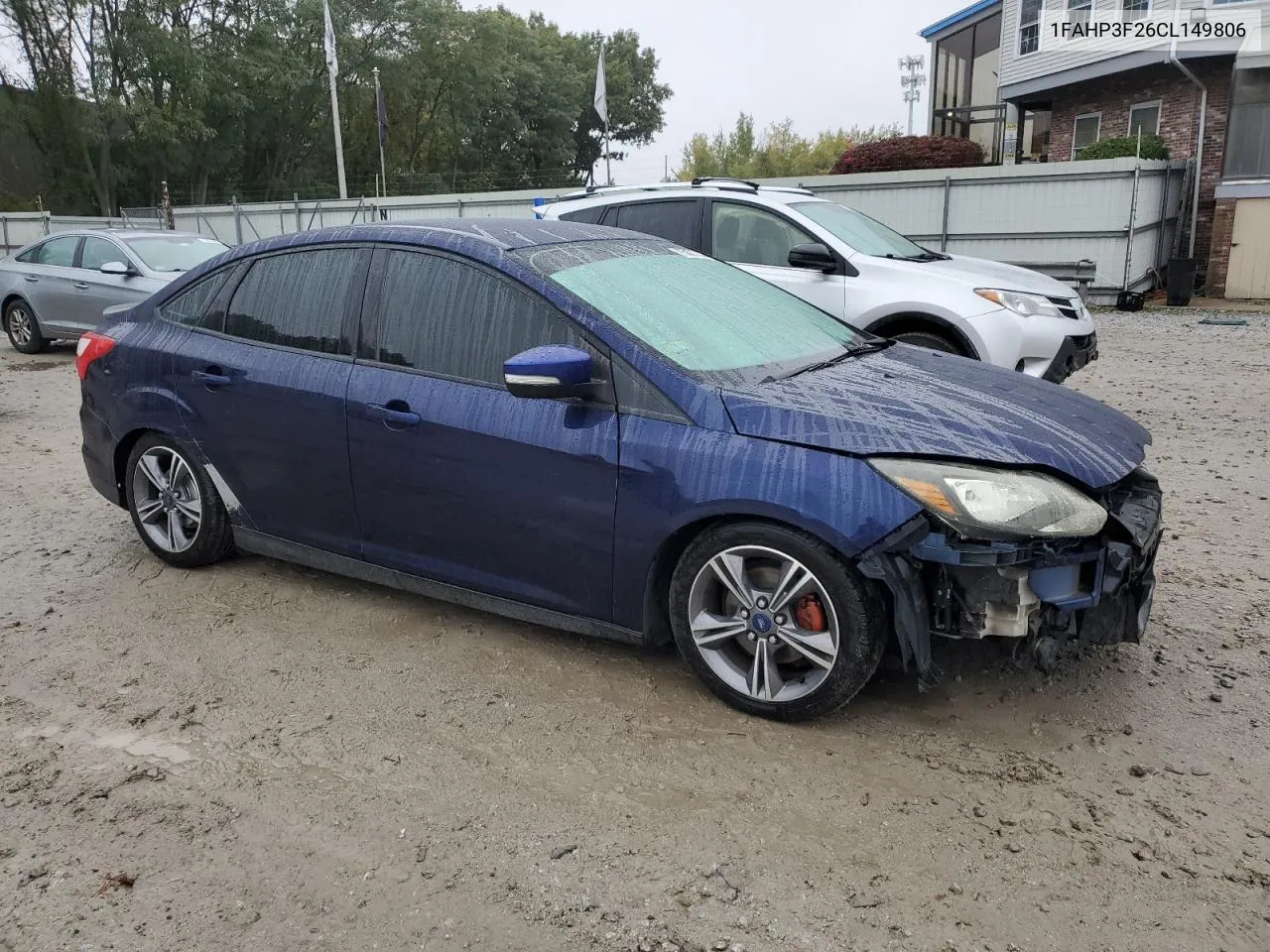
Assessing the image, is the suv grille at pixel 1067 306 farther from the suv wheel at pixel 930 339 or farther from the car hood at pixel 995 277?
the suv wheel at pixel 930 339

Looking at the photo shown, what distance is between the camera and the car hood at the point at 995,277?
761cm

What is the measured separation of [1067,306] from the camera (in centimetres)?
788

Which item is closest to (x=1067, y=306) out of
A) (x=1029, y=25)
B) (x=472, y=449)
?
(x=472, y=449)

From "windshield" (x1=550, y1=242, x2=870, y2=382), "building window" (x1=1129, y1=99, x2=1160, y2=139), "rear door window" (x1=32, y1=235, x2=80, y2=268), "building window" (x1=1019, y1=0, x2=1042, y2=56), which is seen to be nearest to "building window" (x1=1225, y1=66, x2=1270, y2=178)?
"building window" (x1=1129, y1=99, x2=1160, y2=139)

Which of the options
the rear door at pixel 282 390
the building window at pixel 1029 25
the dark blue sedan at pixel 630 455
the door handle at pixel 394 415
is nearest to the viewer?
the dark blue sedan at pixel 630 455

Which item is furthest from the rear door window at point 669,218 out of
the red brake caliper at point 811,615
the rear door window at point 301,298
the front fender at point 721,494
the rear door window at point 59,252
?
the rear door window at point 59,252

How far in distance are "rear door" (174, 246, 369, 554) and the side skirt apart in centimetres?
6

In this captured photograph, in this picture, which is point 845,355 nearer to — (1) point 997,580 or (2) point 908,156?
(1) point 997,580

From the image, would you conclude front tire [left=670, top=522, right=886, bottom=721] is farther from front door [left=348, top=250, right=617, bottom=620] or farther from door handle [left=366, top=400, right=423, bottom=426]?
door handle [left=366, top=400, right=423, bottom=426]

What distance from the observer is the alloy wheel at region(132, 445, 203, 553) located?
186 inches

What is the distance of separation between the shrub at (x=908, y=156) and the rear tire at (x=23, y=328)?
50.6ft

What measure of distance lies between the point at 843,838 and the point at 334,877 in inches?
53.9

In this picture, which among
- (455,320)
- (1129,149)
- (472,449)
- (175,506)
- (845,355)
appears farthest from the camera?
(1129,149)

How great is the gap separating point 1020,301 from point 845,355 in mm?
3974
